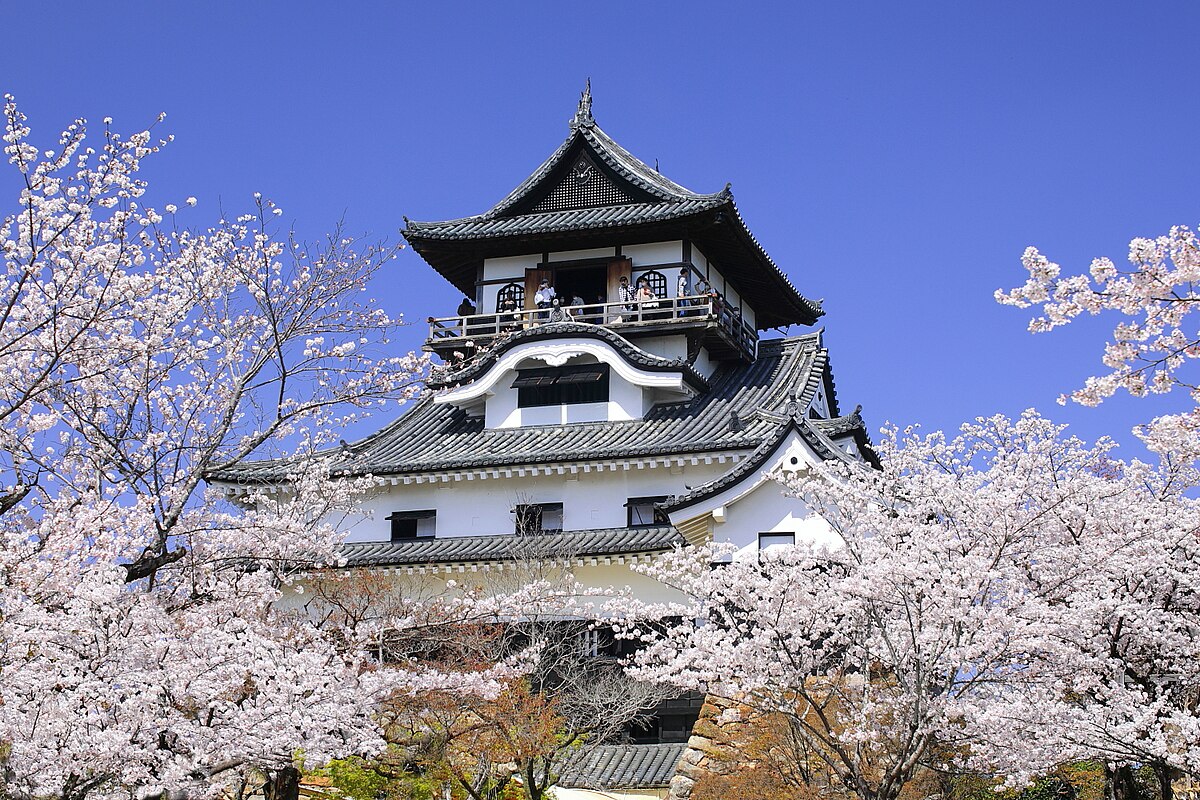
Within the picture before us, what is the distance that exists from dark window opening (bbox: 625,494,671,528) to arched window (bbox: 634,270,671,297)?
5809mm

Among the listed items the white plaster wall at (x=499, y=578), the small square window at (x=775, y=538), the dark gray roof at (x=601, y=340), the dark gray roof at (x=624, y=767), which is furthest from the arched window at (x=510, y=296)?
the dark gray roof at (x=624, y=767)

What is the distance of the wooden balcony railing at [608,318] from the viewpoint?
2894 cm

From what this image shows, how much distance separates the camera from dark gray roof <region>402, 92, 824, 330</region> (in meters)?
29.7

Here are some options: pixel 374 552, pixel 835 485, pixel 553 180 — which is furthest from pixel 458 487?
pixel 835 485

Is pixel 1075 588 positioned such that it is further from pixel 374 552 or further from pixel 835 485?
pixel 374 552

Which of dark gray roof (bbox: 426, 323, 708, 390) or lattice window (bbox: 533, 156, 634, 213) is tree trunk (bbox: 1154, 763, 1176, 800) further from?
lattice window (bbox: 533, 156, 634, 213)

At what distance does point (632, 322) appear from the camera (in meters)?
29.3

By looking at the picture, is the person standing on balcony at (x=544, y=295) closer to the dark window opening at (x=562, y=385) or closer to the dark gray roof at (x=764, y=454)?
the dark window opening at (x=562, y=385)

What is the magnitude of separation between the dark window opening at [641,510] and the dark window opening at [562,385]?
2.96 m

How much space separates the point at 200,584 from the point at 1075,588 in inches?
365

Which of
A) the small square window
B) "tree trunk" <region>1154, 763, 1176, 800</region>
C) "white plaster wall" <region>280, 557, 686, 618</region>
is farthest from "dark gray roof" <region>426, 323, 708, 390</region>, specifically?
"tree trunk" <region>1154, 763, 1176, 800</region>

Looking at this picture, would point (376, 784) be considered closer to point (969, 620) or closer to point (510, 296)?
point (969, 620)

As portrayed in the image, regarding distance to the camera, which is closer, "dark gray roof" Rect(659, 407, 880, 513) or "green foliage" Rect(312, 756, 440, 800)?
"green foliage" Rect(312, 756, 440, 800)

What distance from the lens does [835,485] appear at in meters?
15.6
